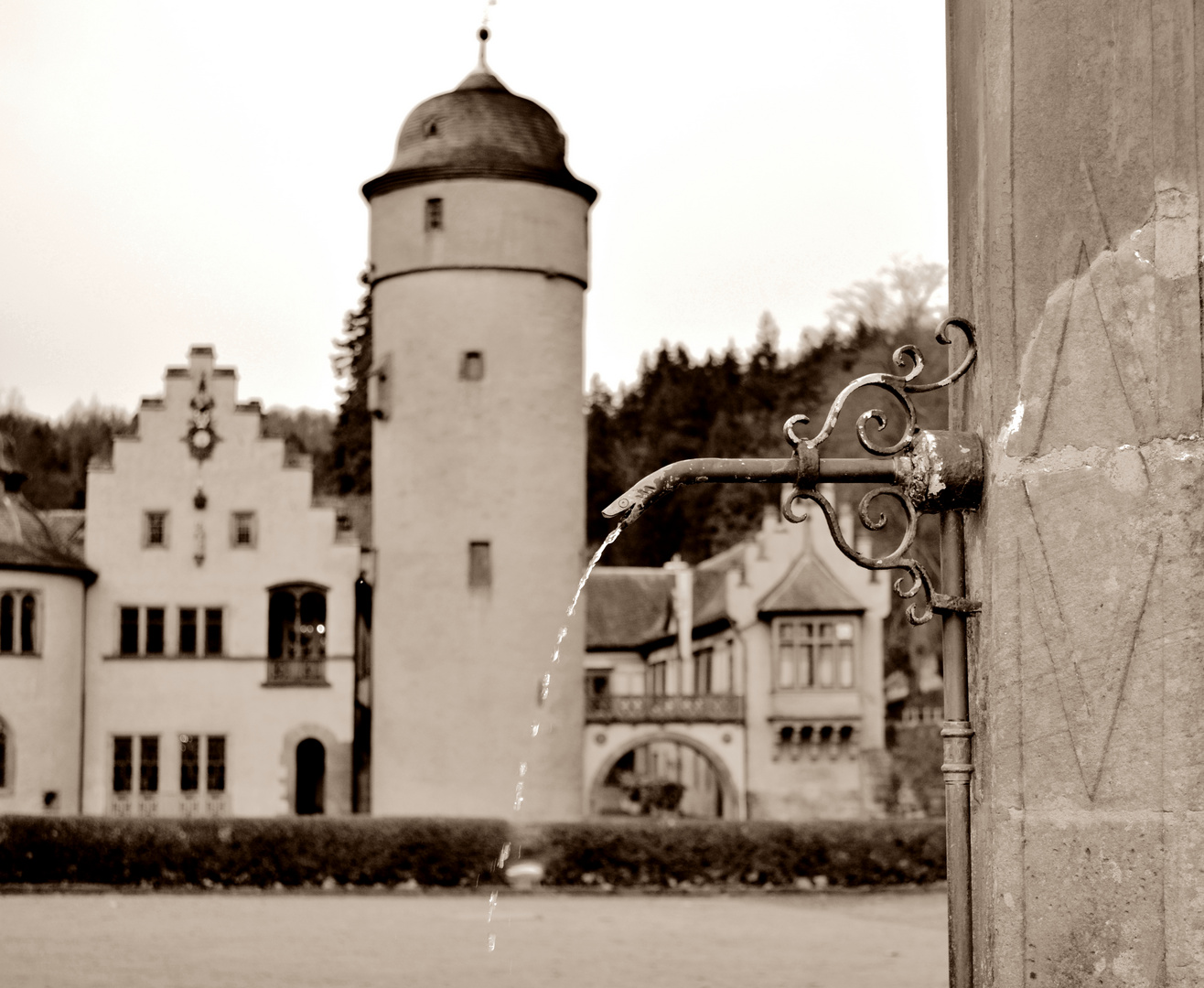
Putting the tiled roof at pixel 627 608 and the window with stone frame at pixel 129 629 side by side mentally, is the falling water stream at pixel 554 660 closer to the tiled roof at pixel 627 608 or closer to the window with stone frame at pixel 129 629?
the window with stone frame at pixel 129 629

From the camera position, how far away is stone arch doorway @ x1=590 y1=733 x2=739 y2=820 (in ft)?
138

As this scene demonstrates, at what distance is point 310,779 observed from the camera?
134 ft

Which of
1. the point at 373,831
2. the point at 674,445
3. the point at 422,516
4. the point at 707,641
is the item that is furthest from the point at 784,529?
the point at 674,445

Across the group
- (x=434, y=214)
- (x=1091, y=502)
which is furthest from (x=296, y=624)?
(x=1091, y=502)

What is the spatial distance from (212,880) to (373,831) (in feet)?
9.39

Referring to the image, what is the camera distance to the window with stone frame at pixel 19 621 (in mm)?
36688

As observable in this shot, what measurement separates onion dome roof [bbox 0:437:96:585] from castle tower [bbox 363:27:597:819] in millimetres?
6720

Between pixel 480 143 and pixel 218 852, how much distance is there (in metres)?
15.3

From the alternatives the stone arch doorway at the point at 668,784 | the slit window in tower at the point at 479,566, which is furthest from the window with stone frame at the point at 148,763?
the stone arch doorway at the point at 668,784

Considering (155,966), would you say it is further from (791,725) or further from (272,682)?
(791,725)

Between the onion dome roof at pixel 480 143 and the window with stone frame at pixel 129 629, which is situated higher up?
the onion dome roof at pixel 480 143

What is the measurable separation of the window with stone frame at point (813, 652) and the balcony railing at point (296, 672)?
11.4 m

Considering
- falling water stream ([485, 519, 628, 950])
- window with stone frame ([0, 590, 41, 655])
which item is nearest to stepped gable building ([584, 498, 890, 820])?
falling water stream ([485, 519, 628, 950])

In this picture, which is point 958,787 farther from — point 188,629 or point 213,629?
point 188,629
